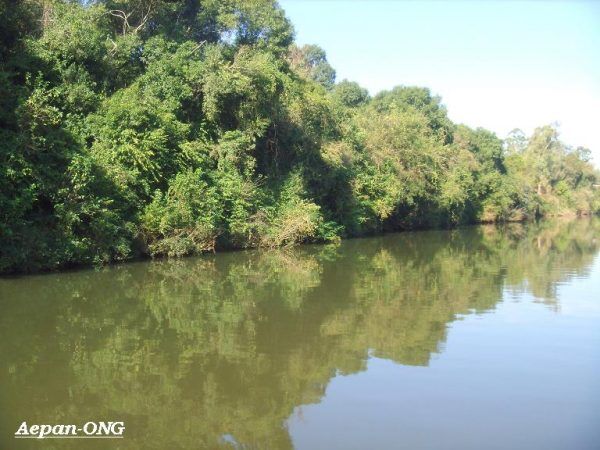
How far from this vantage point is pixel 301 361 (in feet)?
29.6

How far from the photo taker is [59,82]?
2097 cm

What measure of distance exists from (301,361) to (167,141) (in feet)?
51.1

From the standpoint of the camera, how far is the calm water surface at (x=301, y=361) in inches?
259

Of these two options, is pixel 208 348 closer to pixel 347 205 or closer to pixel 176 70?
pixel 176 70

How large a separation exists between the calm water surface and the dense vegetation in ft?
8.62

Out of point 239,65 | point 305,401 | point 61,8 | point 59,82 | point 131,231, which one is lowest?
point 305,401

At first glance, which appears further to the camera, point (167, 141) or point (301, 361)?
point (167, 141)

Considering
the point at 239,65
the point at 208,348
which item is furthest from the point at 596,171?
the point at 208,348

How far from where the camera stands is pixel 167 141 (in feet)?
74.3

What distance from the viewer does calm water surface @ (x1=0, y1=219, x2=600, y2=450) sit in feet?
21.6

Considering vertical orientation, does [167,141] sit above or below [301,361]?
above

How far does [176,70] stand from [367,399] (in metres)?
19.8

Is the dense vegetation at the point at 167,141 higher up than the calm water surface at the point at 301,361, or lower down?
higher up

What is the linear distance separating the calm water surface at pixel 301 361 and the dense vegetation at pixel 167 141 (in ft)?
8.62
